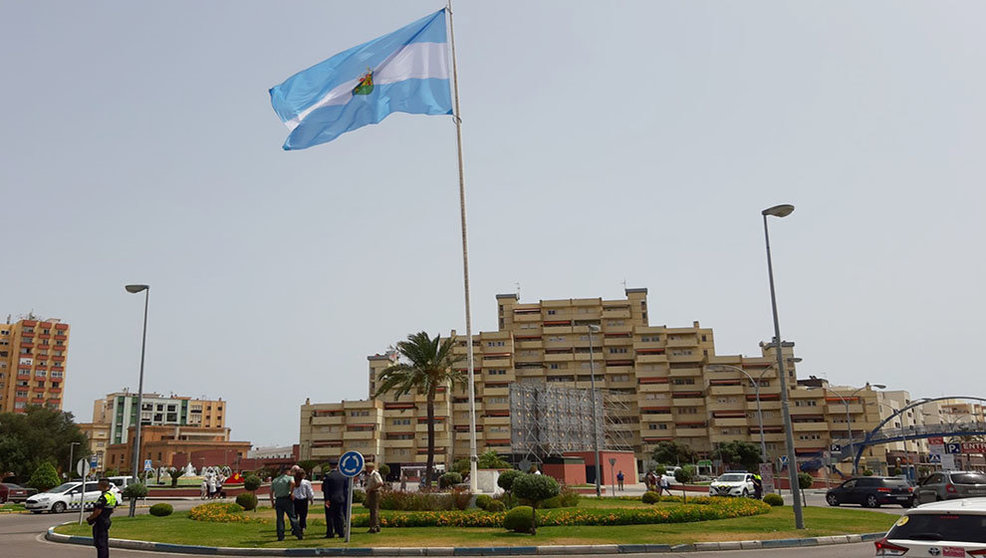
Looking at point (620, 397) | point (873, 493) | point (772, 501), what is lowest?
point (873, 493)

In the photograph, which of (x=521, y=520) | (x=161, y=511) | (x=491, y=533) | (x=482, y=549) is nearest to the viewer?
(x=482, y=549)

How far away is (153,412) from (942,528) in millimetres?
168674

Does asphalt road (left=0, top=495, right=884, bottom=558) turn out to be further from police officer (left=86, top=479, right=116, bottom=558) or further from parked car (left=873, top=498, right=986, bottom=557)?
parked car (left=873, top=498, right=986, bottom=557)

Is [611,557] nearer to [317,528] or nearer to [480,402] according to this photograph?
[317,528]

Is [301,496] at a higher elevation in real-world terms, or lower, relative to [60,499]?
higher

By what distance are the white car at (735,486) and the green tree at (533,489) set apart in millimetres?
23397

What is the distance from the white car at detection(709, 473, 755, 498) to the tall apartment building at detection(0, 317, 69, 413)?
Result: 138 metres

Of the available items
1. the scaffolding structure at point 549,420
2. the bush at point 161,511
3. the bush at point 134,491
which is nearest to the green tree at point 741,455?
the scaffolding structure at point 549,420

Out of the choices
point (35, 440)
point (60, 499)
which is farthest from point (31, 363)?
point (60, 499)

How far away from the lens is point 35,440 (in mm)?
79125

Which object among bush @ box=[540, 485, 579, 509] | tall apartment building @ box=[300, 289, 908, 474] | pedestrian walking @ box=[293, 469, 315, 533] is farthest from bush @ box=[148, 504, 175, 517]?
tall apartment building @ box=[300, 289, 908, 474]

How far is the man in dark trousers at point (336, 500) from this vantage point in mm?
17359

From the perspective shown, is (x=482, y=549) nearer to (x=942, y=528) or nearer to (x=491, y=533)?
(x=491, y=533)

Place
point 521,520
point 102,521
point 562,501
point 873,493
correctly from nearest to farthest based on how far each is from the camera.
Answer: point 102,521
point 521,520
point 562,501
point 873,493
